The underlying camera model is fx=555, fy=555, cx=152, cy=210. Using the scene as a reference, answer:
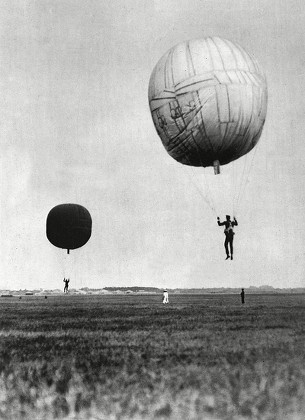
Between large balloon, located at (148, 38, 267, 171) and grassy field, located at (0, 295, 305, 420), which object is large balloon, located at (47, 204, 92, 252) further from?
grassy field, located at (0, 295, 305, 420)

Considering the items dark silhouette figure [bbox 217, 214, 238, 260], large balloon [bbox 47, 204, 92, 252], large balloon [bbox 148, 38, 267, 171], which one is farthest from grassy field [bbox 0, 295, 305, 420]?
large balloon [bbox 47, 204, 92, 252]

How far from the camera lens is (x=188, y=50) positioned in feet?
81.3

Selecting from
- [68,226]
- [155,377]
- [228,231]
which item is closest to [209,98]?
[228,231]

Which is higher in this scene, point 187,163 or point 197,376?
point 187,163

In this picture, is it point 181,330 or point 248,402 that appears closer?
point 248,402

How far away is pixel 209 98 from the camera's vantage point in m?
23.8

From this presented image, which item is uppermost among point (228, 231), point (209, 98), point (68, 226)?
point (68, 226)

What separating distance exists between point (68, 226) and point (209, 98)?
177ft

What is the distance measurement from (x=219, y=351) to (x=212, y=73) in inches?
550

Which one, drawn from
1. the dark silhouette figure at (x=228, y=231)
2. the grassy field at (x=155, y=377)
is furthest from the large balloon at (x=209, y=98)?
the grassy field at (x=155, y=377)

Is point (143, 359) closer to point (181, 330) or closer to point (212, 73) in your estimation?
point (181, 330)

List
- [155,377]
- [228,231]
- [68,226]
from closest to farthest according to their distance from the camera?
[155,377], [228,231], [68,226]

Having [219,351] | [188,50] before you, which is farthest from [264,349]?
[188,50]

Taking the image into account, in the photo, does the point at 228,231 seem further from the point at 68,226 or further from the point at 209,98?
the point at 68,226
